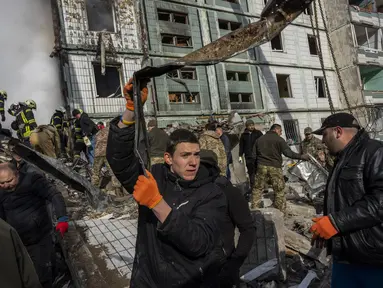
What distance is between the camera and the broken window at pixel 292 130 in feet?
64.1

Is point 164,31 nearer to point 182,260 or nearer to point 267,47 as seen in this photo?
point 267,47

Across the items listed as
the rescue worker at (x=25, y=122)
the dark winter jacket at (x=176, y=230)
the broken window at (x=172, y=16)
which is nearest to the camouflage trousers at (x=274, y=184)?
the dark winter jacket at (x=176, y=230)

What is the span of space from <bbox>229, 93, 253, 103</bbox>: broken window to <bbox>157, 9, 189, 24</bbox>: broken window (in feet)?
17.6

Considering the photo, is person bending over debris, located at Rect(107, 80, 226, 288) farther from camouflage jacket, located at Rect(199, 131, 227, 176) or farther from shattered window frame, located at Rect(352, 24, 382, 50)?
shattered window frame, located at Rect(352, 24, 382, 50)

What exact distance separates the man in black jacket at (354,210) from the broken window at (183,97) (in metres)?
14.3

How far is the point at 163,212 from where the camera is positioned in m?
1.50

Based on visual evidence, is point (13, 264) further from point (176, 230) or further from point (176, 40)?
point (176, 40)

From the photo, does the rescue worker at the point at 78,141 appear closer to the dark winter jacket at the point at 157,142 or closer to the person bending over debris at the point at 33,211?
the dark winter jacket at the point at 157,142

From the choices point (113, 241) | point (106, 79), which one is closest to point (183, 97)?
point (106, 79)

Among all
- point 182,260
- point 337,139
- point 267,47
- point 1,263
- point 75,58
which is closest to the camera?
point 1,263

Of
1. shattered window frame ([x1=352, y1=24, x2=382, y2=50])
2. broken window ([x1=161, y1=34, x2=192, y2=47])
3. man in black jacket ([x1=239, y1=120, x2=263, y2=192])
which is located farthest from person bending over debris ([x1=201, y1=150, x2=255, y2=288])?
shattered window frame ([x1=352, y1=24, x2=382, y2=50])

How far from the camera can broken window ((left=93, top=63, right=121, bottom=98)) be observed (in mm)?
14391

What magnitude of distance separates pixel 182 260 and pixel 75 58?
45.6ft

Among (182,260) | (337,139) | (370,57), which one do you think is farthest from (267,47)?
(182,260)
